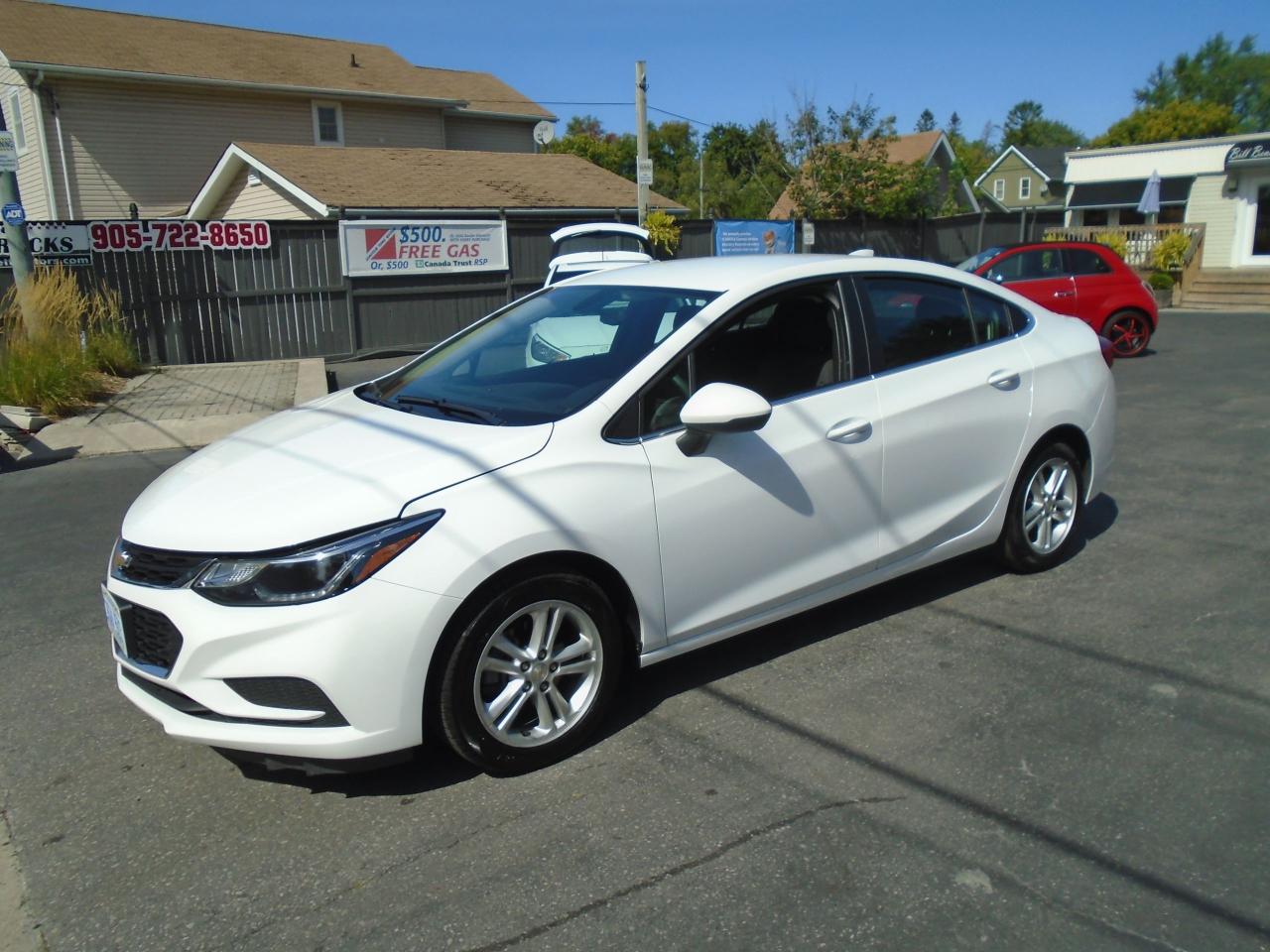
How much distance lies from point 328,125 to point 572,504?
2803 cm

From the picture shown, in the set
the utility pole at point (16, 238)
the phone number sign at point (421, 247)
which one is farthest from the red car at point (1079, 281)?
the utility pole at point (16, 238)

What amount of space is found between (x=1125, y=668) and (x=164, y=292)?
14283mm

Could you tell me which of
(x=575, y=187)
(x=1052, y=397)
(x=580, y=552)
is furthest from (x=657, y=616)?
(x=575, y=187)

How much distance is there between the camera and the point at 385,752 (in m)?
3.18

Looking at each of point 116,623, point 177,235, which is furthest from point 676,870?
point 177,235

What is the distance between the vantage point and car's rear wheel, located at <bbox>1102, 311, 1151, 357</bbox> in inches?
556

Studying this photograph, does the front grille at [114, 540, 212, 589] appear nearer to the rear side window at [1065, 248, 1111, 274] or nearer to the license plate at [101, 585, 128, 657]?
the license plate at [101, 585, 128, 657]

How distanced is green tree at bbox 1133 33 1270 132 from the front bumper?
94213 mm

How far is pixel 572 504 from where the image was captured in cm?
341

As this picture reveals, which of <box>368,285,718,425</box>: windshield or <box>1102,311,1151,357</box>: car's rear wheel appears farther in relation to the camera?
<box>1102,311,1151,357</box>: car's rear wheel

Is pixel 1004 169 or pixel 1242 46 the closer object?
pixel 1004 169

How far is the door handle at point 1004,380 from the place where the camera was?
4.79 metres

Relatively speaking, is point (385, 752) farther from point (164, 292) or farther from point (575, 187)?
point (575, 187)

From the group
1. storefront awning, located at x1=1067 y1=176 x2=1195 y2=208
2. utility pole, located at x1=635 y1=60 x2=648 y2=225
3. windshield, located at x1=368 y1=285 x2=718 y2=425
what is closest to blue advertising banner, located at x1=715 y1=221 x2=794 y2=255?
utility pole, located at x1=635 y1=60 x2=648 y2=225
